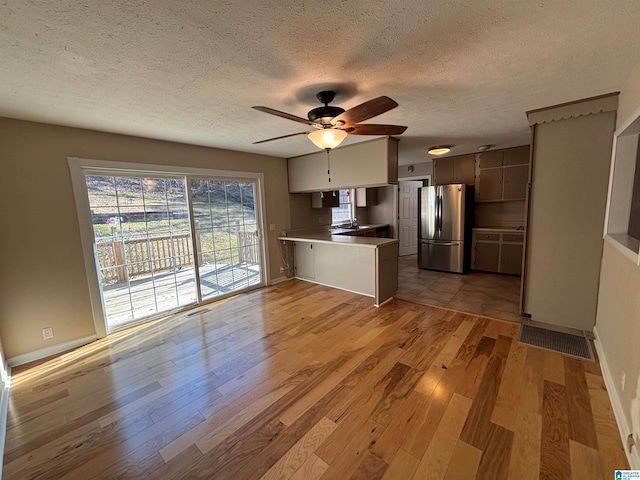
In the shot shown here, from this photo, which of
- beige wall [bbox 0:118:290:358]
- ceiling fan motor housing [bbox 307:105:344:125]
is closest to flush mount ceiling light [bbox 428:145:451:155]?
ceiling fan motor housing [bbox 307:105:344:125]

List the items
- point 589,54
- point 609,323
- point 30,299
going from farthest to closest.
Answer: point 30,299, point 609,323, point 589,54

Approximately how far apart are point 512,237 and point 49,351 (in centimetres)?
Answer: 652

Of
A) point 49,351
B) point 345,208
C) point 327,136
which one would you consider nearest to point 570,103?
point 327,136

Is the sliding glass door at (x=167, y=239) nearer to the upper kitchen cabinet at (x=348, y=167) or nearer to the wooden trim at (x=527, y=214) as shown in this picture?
the upper kitchen cabinet at (x=348, y=167)

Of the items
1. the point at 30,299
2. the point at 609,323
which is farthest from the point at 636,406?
the point at 30,299

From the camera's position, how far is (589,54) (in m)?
1.63

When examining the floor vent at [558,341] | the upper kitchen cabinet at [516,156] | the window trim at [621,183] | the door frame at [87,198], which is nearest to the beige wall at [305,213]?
the door frame at [87,198]

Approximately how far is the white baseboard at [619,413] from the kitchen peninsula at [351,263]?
205 centimetres

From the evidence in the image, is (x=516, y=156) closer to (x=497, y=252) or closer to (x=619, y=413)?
(x=497, y=252)

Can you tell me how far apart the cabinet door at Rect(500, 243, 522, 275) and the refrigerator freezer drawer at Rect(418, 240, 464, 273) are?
2.18 ft

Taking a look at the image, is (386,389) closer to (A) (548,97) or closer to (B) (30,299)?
(A) (548,97)

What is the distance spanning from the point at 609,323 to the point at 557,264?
0.80 metres

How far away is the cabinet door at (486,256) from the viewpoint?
484cm

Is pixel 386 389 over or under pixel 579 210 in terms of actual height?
under
